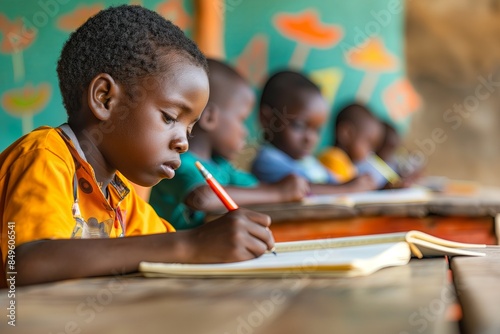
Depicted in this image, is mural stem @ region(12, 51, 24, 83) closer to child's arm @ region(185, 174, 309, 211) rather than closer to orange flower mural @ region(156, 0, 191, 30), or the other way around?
orange flower mural @ region(156, 0, 191, 30)

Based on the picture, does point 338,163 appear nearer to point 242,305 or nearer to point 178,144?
point 178,144

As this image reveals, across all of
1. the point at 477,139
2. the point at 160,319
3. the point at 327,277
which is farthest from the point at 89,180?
the point at 477,139

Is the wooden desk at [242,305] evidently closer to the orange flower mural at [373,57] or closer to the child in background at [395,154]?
the orange flower mural at [373,57]

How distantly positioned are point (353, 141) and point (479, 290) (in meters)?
3.62

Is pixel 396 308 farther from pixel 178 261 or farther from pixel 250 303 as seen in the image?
pixel 178 261

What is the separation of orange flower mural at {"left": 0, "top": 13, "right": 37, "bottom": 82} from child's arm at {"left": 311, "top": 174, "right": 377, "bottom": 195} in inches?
43.3

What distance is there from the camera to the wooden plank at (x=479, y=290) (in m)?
0.54

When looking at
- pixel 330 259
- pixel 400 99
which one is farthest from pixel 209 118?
pixel 400 99

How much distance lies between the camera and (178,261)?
3.02 feet

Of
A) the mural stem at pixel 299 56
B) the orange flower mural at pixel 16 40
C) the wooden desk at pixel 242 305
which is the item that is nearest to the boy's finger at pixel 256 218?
the wooden desk at pixel 242 305

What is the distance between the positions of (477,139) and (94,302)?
4.57m

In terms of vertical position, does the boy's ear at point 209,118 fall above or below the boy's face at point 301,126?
below

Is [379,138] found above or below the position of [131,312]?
above

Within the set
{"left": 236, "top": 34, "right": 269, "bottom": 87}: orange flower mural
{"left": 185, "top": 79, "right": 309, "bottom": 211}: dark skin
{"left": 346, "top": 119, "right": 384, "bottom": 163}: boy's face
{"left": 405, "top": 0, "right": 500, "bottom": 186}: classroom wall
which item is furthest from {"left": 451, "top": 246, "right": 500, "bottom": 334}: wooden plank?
{"left": 405, "top": 0, "right": 500, "bottom": 186}: classroom wall
